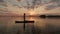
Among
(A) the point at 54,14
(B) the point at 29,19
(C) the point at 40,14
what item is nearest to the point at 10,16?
(B) the point at 29,19

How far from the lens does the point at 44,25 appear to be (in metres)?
2.46

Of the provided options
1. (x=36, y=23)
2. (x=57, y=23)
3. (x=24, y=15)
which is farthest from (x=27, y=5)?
(x=57, y=23)

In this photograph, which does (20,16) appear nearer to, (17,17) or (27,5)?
(17,17)

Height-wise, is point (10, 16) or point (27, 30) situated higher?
point (10, 16)

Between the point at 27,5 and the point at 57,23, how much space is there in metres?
0.57

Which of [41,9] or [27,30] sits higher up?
[41,9]

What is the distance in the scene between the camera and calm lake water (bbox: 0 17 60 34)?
7.91ft

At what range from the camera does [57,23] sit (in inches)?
A: 95.8

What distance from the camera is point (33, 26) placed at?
96.8 inches

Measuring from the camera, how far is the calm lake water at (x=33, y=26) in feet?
7.91

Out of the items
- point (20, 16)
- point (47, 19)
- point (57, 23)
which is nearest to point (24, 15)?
point (20, 16)

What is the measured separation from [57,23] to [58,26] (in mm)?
65

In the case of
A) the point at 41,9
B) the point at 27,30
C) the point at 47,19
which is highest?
the point at 41,9

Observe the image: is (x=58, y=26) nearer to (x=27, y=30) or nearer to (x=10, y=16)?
(x=27, y=30)
